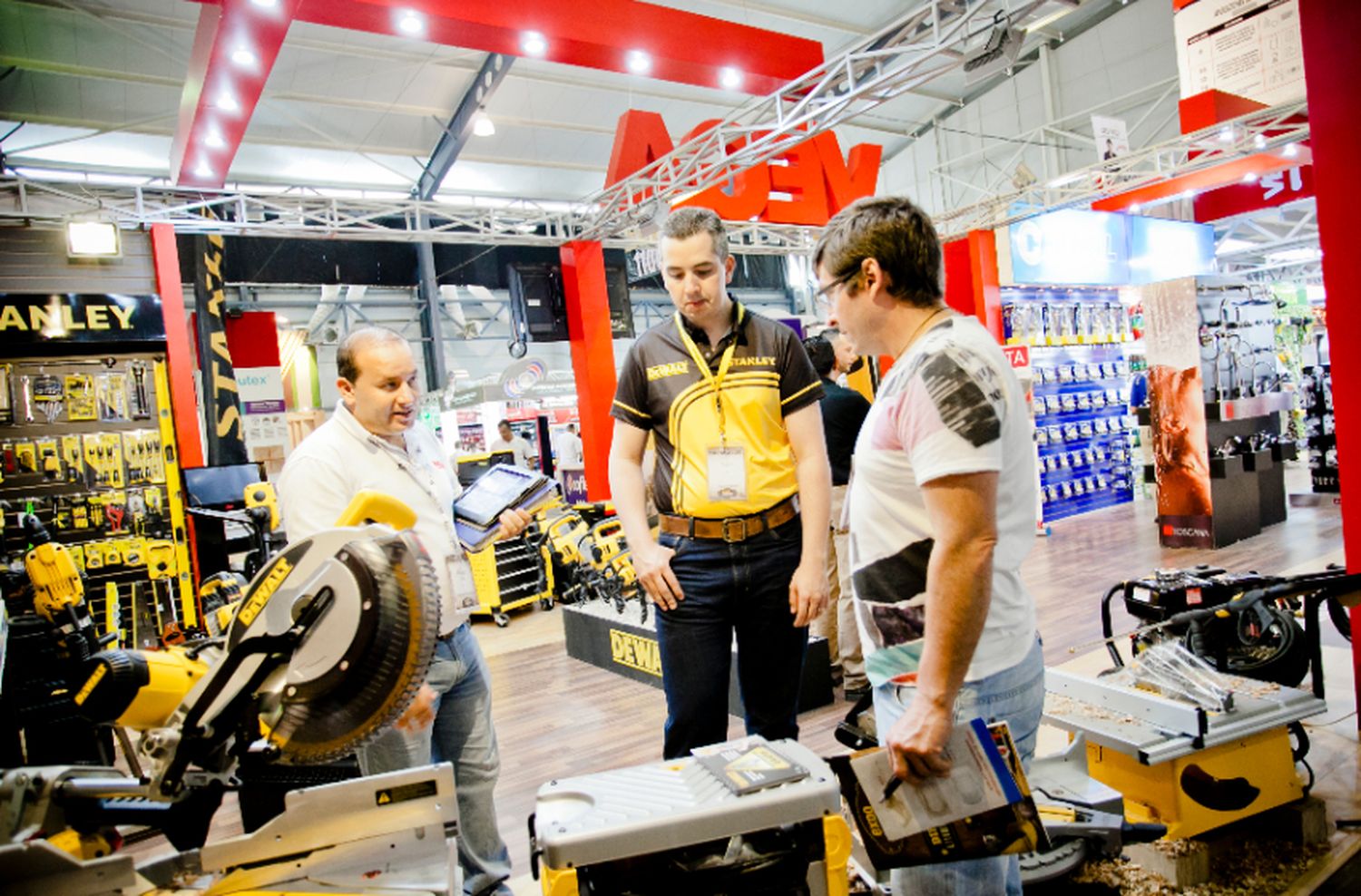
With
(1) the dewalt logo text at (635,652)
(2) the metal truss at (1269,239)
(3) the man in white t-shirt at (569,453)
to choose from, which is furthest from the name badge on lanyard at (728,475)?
(2) the metal truss at (1269,239)

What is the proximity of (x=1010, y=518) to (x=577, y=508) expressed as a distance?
635 centimetres

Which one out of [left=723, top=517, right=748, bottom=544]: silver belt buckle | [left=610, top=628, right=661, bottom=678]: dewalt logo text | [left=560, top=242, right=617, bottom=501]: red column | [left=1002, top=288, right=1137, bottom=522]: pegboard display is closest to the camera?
[left=723, top=517, right=748, bottom=544]: silver belt buckle

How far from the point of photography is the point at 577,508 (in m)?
7.41

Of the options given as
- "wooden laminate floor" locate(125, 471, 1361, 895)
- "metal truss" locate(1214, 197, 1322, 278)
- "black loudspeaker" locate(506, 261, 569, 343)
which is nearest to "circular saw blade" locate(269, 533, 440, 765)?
"wooden laminate floor" locate(125, 471, 1361, 895)

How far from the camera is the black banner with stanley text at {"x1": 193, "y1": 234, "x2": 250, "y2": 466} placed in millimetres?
6934

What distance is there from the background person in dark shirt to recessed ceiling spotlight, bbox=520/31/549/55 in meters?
2.94

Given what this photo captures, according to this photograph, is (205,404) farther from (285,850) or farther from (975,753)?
(975,753)

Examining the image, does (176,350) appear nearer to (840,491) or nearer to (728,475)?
(840,491)

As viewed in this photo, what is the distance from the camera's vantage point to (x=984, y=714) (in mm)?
1261

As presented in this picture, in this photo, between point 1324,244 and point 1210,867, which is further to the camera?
point 1324,244

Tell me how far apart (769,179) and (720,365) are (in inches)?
253

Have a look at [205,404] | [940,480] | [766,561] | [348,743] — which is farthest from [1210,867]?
[205,404]

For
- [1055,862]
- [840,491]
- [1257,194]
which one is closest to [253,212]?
[840,491]

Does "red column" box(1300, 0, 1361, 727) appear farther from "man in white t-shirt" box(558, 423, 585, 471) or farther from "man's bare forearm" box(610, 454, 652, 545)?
"man in white t-shirt" box(558, 423, 585, 471)
